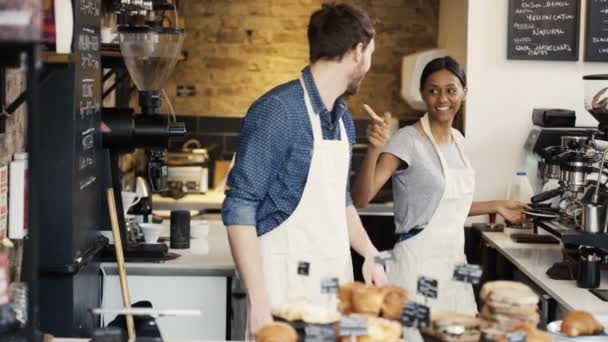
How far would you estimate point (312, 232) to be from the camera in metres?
3.57

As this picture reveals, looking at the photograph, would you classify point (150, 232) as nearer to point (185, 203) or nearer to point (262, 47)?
point (185, 203)

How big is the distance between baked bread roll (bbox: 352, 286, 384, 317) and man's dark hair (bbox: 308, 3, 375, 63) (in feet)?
3.22

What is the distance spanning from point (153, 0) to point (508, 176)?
7.41 ft

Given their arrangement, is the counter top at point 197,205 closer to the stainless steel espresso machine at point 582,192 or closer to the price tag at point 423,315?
the stainless steel espresso machine at point 582,192

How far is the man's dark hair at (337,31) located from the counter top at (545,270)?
124cm

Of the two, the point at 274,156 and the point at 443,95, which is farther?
the point at 443,95

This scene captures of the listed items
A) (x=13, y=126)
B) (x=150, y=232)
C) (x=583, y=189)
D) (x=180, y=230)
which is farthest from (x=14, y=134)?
(x=583, y=189)

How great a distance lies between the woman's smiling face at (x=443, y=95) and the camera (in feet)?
14.9

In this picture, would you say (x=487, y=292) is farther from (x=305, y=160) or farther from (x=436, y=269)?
(x=436, y=269)

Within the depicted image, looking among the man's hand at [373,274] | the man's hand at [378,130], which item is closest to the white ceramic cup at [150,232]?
the man's hand at [378,130]

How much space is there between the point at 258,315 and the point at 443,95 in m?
1.69

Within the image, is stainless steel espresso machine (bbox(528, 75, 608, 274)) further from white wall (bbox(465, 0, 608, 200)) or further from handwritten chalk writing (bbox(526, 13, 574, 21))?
handwritten chalk writing (bbox(526, 13, 574, 21))

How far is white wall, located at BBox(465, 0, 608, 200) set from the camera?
6.16 m

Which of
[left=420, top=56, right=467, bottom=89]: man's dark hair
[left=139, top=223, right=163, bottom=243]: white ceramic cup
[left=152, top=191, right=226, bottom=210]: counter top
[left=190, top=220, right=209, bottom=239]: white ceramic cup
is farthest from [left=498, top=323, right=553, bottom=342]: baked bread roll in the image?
[left=152, top=191, right=226, bottom=210]: counter top
